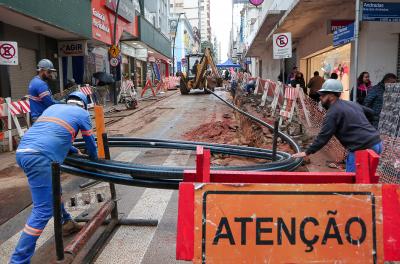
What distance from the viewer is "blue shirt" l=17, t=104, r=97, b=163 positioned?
11.7 feet

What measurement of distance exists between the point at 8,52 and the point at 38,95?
4288 mm

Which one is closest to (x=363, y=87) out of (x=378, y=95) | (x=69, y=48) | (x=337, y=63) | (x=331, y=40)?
(x=378, y=95)

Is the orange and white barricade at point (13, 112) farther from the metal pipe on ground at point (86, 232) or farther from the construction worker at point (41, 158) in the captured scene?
the construction worker at point (41, 158)

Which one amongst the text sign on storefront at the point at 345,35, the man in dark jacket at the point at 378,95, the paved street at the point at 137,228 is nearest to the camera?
the paved street at the point at 137,228

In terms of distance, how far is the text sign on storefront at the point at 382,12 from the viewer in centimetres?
888

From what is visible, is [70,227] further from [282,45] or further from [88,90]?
[88,90]

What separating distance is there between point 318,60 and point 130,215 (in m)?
16.7

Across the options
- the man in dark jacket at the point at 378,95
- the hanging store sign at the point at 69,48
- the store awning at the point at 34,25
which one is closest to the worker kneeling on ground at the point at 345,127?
the man in dark jacket at the point at 378,95

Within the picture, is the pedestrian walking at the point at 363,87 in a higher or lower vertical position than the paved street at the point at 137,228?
higher

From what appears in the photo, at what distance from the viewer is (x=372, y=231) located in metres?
2.46

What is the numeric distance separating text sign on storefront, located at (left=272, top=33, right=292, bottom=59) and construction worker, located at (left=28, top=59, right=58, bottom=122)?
8136 mm

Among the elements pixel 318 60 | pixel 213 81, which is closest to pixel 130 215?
pixel 318 60

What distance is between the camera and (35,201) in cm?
355

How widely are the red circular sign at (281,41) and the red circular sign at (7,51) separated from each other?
7876mm
